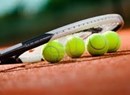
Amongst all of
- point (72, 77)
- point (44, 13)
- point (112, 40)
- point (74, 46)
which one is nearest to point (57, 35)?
point (74, 46)

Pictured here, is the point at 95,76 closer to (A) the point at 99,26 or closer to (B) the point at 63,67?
(B) the point at 63,67

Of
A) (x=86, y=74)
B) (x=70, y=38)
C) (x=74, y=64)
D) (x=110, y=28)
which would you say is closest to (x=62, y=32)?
(x=70, y=38)

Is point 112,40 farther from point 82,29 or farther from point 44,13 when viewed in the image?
point 44,13

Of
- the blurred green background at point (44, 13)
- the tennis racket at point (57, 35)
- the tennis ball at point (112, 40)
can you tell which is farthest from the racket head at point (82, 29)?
the blurred green background at point (44, 13)

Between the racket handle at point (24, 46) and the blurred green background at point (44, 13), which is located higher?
the blurred green background at point (44, 13)

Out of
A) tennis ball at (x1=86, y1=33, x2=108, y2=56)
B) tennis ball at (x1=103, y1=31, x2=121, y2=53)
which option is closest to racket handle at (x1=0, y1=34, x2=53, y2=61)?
tennis ball at (x1=86, y1=33, x2=108, y2=56)

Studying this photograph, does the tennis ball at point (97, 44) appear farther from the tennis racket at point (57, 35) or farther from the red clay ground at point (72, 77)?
the tennis racket at point (57, 35)
